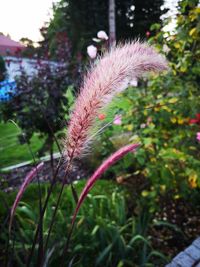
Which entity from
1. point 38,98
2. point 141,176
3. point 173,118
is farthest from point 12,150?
point 173,118

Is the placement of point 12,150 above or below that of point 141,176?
below

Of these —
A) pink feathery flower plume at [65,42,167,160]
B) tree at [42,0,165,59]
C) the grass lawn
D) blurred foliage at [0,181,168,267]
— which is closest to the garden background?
blurred foliage at [0,181,168,267]

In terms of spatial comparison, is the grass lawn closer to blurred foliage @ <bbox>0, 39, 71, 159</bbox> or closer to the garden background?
blurred foliage @ <bbox>0, 39, 71, 159</bbox>

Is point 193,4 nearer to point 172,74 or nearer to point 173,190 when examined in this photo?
point 172,74

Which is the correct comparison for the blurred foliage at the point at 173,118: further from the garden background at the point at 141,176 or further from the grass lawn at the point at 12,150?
the grass lawn at the point at 12,150

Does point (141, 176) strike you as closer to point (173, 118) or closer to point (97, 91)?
point (173, 118)

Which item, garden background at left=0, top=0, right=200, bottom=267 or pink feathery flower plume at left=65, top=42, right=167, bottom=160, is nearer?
pink feathery flower plume at left=65, top=42, right=167, bottom=160
